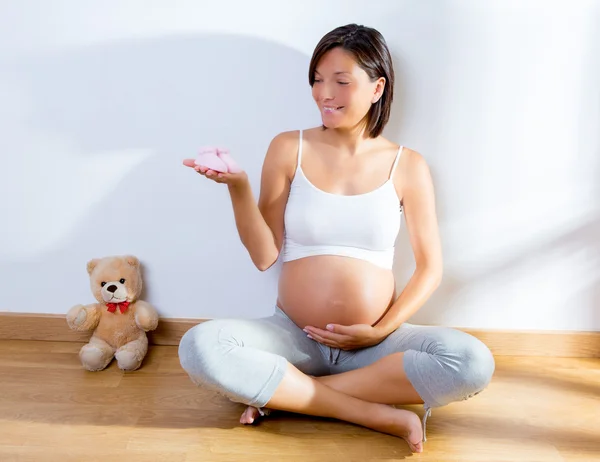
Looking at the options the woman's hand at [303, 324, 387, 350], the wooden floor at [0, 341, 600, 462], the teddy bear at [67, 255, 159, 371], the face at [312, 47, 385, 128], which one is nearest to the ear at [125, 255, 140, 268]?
the teddy bear at [67, 255, 159, 371]

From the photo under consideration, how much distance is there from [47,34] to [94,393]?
857mm

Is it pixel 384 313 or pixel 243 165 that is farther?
pixel 243 165

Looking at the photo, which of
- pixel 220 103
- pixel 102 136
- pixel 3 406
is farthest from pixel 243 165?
pixel 3 406

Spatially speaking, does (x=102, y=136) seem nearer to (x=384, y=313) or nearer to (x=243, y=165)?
(x=243, y=165)

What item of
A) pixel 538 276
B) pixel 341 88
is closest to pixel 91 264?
pixel 341 88

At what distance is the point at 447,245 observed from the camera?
1.74 meters

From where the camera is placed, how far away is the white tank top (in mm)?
1502

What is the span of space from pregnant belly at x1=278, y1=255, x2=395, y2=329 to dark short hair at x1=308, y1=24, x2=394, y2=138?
364 millimetres

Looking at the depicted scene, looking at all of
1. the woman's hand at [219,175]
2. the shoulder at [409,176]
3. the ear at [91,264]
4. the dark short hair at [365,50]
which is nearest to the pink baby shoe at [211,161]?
the woman's hand at [219,175]

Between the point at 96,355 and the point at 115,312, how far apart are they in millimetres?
125

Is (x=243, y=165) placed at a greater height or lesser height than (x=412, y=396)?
greater

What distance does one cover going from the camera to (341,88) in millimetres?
1444

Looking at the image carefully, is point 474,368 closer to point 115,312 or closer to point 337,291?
point 337,291

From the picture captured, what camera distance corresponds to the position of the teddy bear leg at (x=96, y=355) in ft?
5.36
